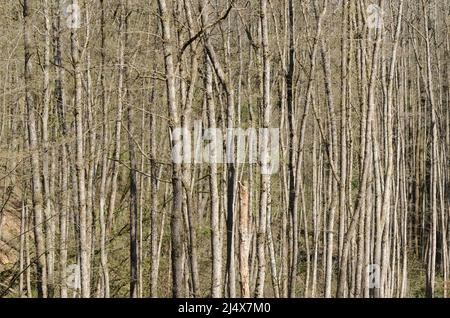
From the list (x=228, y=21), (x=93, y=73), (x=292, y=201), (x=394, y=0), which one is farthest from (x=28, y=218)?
(x=394, y=0)

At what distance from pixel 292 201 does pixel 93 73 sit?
6912mm

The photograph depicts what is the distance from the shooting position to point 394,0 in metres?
17.2

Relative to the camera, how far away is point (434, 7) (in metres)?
21.1

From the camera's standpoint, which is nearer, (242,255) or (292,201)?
(242,255)

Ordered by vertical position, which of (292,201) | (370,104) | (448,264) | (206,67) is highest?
(206,67)
